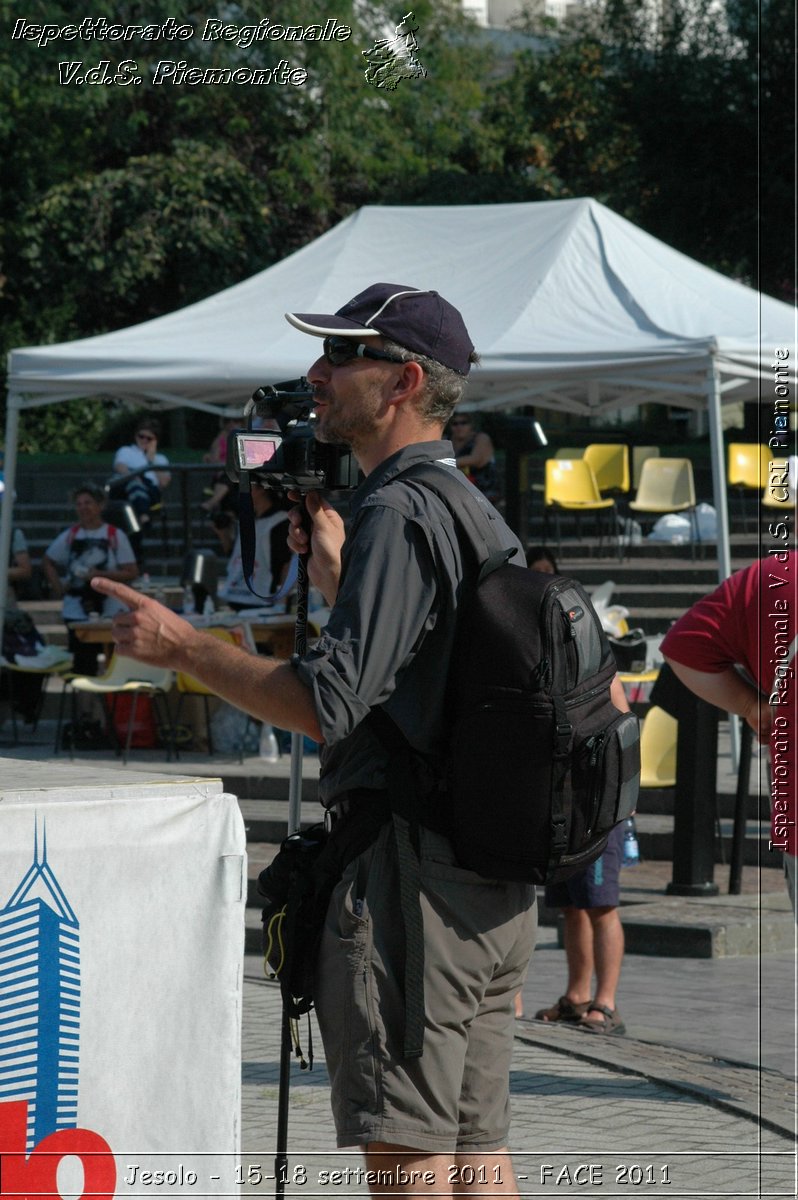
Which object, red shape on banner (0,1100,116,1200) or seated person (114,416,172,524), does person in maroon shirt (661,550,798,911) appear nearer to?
red shape on banner (0,1100,116,1200)

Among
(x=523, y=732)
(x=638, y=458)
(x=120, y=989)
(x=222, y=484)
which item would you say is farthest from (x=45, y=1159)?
(x=638, y=458)

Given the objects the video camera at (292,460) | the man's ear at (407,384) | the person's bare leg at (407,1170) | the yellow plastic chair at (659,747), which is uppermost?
the man's ear at (407,384)

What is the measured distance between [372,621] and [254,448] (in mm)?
720

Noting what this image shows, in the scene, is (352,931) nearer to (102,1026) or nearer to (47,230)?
(102,1026)

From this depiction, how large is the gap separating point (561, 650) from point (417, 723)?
0.27 metres

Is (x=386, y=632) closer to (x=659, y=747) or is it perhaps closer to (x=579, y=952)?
(x=579, y=952)

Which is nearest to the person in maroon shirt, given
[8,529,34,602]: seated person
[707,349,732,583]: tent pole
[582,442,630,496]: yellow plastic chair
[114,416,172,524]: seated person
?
[707,349,732,583]: tent pole

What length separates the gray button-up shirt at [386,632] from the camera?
2.67 m

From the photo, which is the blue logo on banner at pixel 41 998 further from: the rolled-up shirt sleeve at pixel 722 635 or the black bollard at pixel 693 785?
the black bollard at pixel 693 785

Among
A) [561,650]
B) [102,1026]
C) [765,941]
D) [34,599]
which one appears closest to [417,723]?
[561,650]

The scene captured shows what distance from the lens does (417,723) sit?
2.83 metres

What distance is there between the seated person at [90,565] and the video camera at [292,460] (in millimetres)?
9961

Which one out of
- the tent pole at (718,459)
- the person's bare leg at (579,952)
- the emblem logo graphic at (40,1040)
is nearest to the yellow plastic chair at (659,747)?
the tent pole at (718,459)

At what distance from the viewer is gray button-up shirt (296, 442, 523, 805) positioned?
8.75 feet
